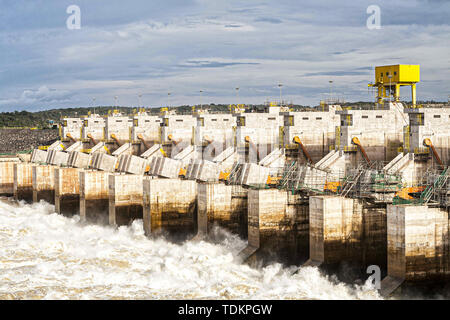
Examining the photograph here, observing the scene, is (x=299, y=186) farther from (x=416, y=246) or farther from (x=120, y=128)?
(x=120, y=128)

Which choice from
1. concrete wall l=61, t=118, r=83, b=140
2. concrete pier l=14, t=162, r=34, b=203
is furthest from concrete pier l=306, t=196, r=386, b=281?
concrete wall l=61, t=118, r=83, b=140

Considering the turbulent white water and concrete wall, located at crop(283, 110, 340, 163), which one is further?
concrete wall, located at crop(283, 110, 340, 163)

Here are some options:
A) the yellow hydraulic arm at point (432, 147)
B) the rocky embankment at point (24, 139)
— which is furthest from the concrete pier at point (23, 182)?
the yellow hydraulic arm at point (432, 147)

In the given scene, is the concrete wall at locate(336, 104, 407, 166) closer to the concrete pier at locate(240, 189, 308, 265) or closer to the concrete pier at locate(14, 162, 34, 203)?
the concrete pier at locate(240, 189, 308, 265)

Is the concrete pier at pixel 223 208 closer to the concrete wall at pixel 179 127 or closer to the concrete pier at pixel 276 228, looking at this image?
the concrete pier at pixel 276 228
